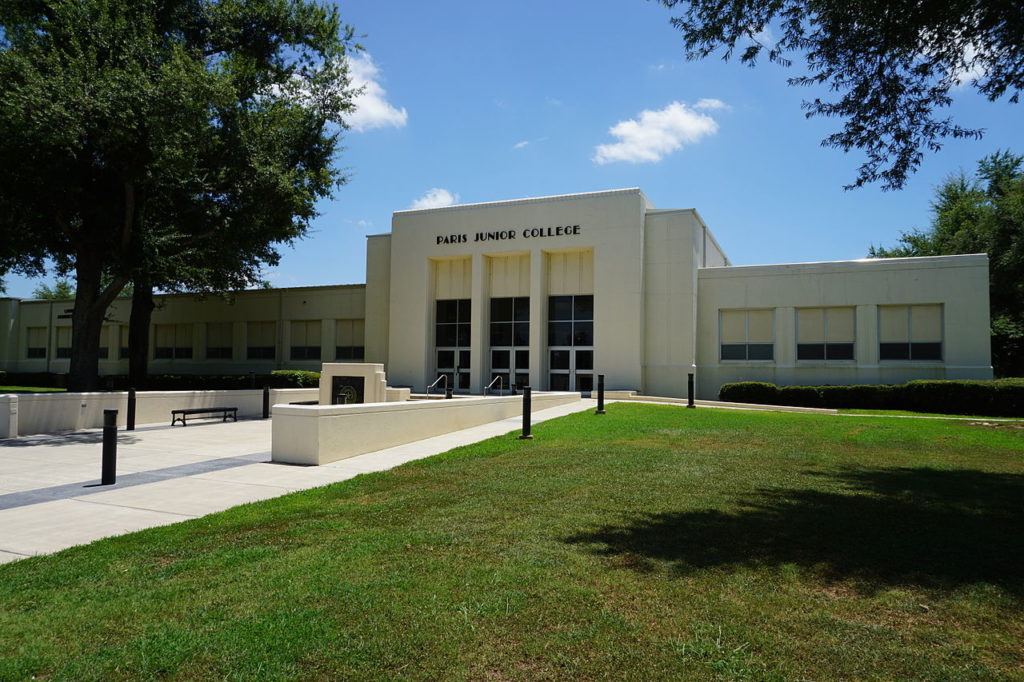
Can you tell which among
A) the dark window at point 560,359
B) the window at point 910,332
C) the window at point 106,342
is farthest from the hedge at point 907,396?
the window at point 106,342

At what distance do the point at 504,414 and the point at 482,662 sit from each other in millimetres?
15314

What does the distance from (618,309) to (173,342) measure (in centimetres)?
2869

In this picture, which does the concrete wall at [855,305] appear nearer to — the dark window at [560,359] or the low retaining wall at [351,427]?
the dark window at [560,359]

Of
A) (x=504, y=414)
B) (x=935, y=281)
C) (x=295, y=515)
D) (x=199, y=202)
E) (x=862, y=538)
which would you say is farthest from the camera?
(x=935, y=281)

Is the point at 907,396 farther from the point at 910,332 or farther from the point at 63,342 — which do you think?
the point at 63,342

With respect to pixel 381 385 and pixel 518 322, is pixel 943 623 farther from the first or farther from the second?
pixel 518 322

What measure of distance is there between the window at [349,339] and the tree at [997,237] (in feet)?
110

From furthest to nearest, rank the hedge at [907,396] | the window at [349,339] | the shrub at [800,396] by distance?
the window at [349,339] < the shrub at [800,396] < the hedge at [907,396]

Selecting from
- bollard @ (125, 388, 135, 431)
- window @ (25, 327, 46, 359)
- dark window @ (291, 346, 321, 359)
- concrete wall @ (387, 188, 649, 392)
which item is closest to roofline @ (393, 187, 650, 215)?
concrete wall @ (387, 188, 649, 392)

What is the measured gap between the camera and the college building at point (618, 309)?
26.4 metres

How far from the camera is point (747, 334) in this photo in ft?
94.9

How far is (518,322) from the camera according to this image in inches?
1249

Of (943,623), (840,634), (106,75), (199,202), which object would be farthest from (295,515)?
(199,202)

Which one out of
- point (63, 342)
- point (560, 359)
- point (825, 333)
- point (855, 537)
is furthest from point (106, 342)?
point (855, 537)
